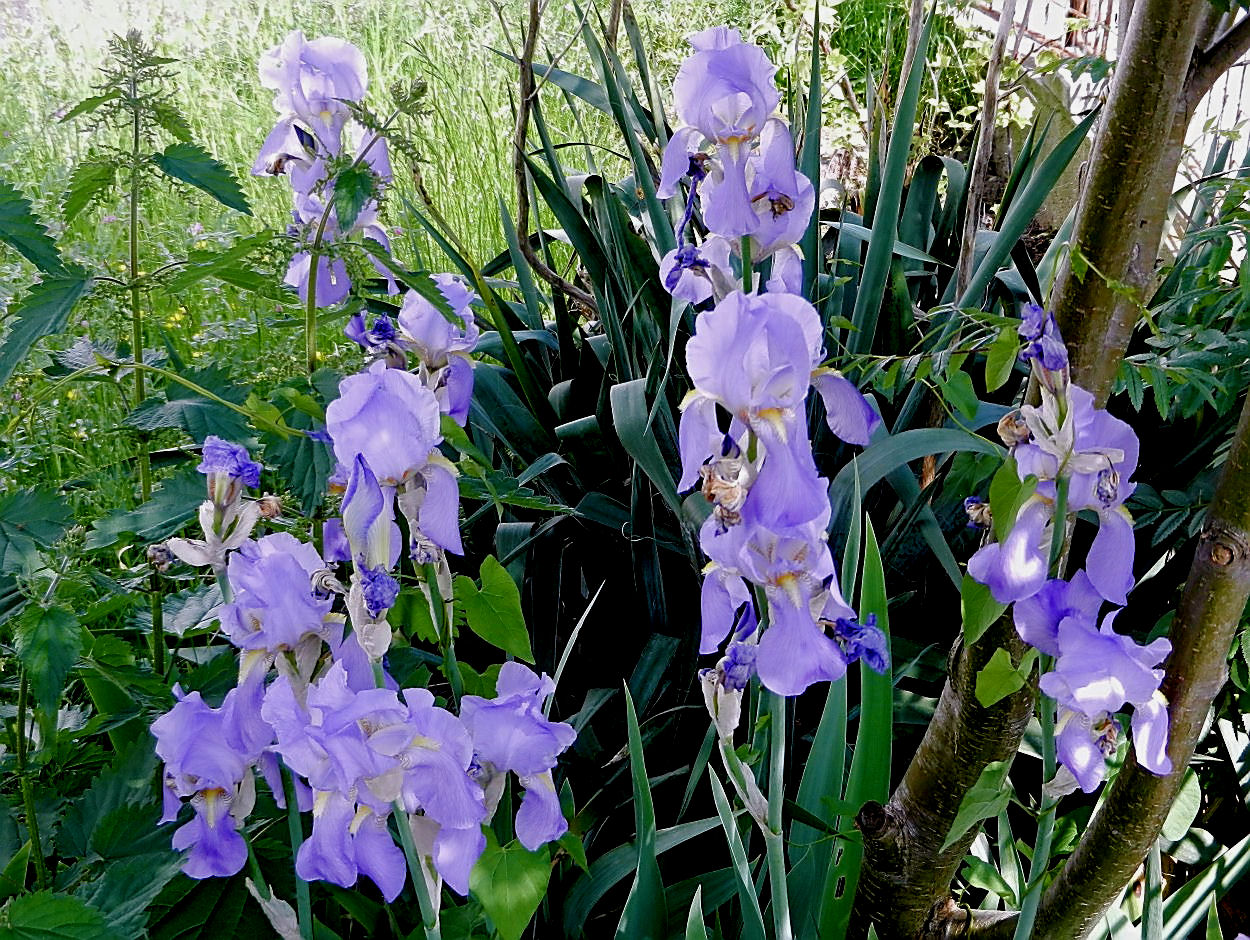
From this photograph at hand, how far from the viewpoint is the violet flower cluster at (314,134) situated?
3.64 feet

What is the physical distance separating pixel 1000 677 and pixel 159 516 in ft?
2.32

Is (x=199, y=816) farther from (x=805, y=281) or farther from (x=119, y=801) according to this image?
(x=805, y=281)

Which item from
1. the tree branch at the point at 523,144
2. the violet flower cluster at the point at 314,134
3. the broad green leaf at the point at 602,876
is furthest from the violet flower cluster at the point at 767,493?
the tree branch at the point at 523,144

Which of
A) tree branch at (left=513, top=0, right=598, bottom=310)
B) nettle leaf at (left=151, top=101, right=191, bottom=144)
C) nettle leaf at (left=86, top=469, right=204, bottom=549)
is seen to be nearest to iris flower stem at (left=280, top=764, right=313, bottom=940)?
nettle leaf at (left=86, top=469, right=204, bottom=549)

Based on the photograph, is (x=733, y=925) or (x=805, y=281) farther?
(x=805, y=281)

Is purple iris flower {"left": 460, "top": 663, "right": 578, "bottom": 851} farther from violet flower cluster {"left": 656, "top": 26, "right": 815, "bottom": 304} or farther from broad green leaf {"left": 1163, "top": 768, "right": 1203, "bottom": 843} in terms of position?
broad green leaf {"left": 1163, "top": 768, "right": 1203, "bottom": 843}

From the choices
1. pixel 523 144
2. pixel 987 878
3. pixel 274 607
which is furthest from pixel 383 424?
pixel 523 144

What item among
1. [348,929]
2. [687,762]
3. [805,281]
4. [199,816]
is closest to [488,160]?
[805,281]

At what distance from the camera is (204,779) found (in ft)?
2.45

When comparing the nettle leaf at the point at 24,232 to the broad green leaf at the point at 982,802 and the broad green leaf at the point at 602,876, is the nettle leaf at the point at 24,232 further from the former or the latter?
the broad green leaf at the point at 982,802

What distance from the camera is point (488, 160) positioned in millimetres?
3559

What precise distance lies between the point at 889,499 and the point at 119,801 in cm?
113

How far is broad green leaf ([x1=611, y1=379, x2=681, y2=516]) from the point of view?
1319 mm

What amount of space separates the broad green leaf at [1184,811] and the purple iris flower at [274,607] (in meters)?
1.07
